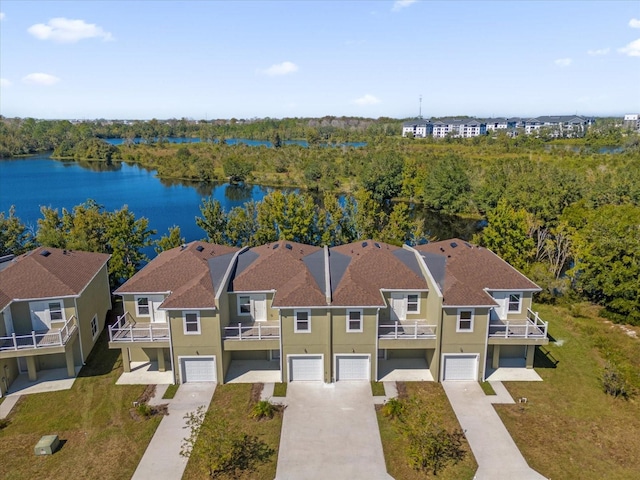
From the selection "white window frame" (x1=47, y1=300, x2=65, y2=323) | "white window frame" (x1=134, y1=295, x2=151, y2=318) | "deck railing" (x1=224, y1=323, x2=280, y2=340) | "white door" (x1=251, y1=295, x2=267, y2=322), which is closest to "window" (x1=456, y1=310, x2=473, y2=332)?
"deck railing" (x1=224, y1=323, x2=280, y2=340)

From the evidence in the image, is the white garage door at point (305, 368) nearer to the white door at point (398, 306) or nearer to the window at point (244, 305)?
the window at point (244, 305)

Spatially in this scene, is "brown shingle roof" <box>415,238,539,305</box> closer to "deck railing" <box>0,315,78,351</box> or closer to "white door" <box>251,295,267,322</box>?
"white door" <box>251,295,267,322</box>

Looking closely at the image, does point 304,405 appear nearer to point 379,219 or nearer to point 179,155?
point 379,219

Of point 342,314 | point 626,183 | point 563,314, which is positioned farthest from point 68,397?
point 626,183

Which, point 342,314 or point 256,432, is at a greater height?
point 342,314

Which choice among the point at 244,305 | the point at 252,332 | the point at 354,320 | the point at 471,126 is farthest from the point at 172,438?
the point at 471,126

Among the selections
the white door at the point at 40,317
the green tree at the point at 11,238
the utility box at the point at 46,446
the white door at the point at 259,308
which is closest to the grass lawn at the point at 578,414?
the white door at the point at 259,308
